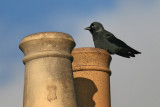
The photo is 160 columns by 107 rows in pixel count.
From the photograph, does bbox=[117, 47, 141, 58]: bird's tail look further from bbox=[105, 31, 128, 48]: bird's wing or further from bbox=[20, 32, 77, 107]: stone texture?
bbox=[20, 32, 77, 107]: stone texture

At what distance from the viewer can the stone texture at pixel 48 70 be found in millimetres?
4500

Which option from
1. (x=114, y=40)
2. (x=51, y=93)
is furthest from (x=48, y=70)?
(x=114, y=40)

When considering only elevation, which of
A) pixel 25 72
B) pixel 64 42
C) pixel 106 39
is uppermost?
pixel 106 39

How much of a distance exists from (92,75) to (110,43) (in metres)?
4.22

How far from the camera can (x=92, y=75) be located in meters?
7.31

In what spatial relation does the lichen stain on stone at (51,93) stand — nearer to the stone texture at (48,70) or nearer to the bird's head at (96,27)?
the stone texture at (48,70)

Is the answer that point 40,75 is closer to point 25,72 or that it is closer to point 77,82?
point 25,72

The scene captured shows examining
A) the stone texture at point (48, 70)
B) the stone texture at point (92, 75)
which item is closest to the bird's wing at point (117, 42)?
the stone texture at point (92, 75)

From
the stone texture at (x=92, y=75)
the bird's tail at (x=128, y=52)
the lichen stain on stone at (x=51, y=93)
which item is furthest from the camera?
the bird's tail at (x=128, y=52)

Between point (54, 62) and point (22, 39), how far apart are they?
0.55 m

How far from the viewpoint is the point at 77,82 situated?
7.23m

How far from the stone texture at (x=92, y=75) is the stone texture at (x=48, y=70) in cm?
242

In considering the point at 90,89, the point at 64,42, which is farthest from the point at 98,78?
the point at 64,42

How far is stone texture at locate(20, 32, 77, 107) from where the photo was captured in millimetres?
4500
